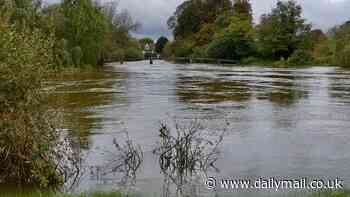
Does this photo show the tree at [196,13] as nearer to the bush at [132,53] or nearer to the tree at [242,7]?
the tree at [242,7]

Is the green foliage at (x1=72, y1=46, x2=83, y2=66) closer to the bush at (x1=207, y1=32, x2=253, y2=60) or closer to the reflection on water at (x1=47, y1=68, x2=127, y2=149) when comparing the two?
the reflection on water at (x1=47, y1=68, x2=127, y2=149)

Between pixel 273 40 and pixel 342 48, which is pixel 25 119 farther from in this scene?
pixel 273 40

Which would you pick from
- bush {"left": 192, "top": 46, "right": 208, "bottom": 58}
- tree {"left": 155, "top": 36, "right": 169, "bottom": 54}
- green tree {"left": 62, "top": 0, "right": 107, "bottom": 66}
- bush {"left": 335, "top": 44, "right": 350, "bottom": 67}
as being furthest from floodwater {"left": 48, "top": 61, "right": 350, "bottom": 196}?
tree {"left": 155, "top": 36, "right": 169, "bottom": 54}

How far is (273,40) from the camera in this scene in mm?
95688

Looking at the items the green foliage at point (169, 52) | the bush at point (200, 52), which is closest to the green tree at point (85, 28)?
the bush at point (200, 52)

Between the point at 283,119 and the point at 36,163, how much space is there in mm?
11505

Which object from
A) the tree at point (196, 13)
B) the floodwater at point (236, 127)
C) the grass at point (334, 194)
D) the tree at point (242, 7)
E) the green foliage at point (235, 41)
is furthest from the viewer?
the tree at point (196, 13)

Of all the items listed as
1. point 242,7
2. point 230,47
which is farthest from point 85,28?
point 242,7

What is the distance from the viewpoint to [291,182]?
1046 cm

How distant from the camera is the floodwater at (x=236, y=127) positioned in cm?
1146

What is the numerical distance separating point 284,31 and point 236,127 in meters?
81.1

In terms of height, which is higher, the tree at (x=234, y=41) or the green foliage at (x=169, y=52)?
the tree at (x=234, y=41)

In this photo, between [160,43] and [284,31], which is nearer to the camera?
[284,31]

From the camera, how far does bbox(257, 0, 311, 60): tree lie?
9588cm
